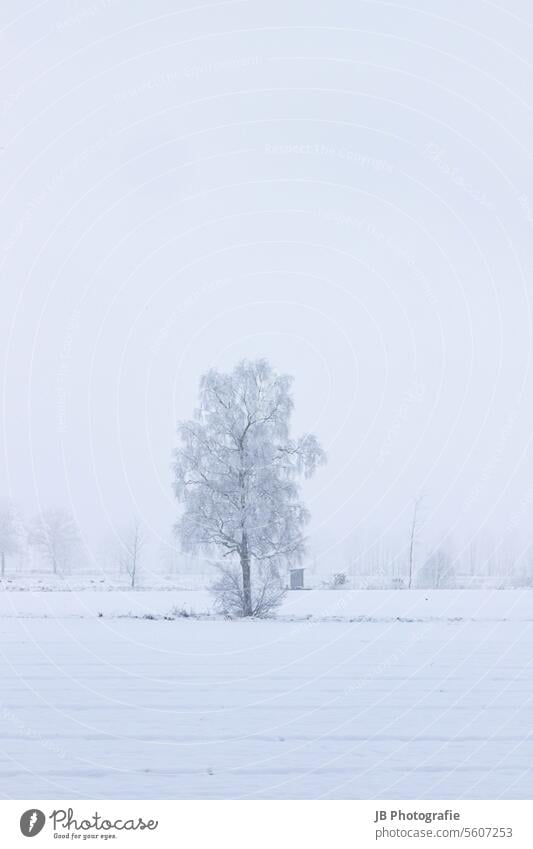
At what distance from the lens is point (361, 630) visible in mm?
23156

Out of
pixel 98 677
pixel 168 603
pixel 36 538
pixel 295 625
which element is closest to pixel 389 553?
pixel 36 538

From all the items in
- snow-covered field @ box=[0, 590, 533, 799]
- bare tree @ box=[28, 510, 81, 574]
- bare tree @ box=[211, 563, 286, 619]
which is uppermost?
bare tree @ box=[28, 510, 81, 574]

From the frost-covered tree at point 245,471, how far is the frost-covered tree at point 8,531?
134 feet

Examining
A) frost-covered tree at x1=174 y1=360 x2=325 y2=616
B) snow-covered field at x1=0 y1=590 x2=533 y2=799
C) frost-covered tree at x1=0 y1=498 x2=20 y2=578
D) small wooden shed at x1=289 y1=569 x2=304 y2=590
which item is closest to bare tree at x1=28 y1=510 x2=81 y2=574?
frost-covered tree at x1=0 y1=498 x2=20 y2=578

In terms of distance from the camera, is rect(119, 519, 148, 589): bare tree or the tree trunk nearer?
the tree trunk

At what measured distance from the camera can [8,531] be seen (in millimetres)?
69812

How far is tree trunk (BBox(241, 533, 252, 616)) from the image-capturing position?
29097mm

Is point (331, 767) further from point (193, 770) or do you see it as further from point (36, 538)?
point (36, 538)

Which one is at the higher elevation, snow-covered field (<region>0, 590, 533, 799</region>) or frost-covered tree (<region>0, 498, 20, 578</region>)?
frost-covered tree (<region>0, 498, 20, 578</region>)

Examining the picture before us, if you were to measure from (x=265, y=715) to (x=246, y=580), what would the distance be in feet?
66.4

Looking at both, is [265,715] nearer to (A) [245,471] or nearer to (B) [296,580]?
(A) [245,471]

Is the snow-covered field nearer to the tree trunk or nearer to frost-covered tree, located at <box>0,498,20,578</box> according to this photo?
the tree trunk

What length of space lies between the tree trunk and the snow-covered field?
7.47 metres

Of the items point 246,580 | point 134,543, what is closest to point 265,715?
point 246,580
